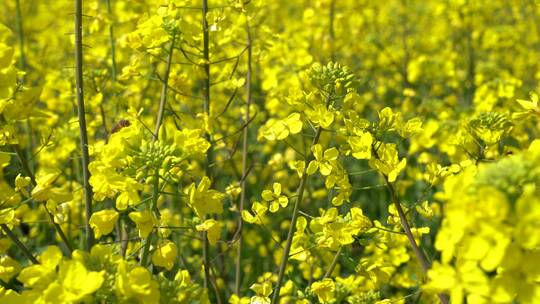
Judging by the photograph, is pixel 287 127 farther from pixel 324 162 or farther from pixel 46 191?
pixel 46 191

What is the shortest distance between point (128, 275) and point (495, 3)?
685cm

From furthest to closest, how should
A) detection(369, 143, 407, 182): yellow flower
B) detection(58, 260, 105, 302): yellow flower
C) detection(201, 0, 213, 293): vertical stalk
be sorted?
1. detection(201, 0, 213, 293): vertical stalk
2. detection(369, 143, 407, 182): yellow flower
3. detection(58, 260, 105, 302): yellow flower

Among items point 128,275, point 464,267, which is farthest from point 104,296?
point 464,267

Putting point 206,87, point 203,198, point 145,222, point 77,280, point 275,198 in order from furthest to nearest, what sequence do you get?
1. point 206,87
2. point 275,198
3. point 203,198
4. point 145,222
5. point 77,280

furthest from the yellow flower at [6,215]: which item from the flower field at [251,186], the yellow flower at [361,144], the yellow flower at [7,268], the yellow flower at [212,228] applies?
the yellow flower at [361,144]

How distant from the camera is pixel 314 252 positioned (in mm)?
2604

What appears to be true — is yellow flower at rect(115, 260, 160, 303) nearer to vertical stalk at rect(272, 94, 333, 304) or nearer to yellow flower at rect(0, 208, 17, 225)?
yellow flower at rect(0, 208, 17, 225)

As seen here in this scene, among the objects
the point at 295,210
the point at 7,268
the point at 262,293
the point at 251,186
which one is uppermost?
the point at 295,210

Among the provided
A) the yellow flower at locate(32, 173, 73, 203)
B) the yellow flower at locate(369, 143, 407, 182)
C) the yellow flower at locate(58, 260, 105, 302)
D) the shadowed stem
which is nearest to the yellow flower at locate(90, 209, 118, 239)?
the yellow flower at locate(32, 173, 73, 203)

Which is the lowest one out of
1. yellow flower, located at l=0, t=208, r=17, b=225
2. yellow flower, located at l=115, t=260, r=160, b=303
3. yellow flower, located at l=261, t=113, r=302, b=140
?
yellow flower, located at l=0, t=208, r=17, b=225

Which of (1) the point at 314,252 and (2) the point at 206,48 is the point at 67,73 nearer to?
(2) the point at 206,48

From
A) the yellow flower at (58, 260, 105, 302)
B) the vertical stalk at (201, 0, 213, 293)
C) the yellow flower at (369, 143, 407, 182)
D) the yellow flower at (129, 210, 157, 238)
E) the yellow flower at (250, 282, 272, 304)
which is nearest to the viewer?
the yellow flower at (58, 260, 105, 302)

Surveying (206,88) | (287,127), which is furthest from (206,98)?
(287,127)

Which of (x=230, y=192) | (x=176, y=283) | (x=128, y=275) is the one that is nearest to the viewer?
(x=128, y=275)
